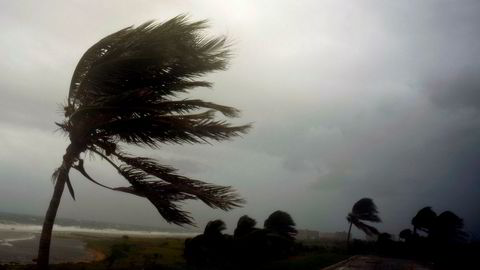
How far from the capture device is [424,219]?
130 ft

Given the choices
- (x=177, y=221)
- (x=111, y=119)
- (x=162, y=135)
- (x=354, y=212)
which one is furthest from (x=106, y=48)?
(x=354, y=212)

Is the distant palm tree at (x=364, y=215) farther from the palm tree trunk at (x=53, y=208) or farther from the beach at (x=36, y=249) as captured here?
the palm tree trunk at (x=53, y=208)

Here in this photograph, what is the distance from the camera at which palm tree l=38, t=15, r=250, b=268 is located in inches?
198

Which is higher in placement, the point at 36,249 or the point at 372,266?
the point at 372,266

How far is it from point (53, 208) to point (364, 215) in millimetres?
40159

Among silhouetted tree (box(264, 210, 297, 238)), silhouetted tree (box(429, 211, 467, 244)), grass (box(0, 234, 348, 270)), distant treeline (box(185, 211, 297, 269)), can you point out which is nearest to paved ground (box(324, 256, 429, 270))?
grass (box(0, 234, 348, 270))

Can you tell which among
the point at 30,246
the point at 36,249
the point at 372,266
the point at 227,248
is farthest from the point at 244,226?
the point at 30,246

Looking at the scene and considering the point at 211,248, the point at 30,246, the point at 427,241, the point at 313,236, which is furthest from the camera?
the point at 313,236

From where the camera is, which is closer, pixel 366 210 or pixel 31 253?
pixel 31 253

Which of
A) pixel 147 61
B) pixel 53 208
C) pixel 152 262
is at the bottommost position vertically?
pixel 152 262

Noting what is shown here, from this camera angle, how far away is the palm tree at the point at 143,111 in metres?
5.02

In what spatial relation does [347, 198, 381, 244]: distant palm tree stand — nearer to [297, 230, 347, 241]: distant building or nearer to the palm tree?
the palm tree

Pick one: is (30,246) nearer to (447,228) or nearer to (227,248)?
(227,248)

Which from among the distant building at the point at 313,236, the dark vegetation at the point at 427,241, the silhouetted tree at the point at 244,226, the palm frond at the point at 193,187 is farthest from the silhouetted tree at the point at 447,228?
the distant building at the point at 313,236
